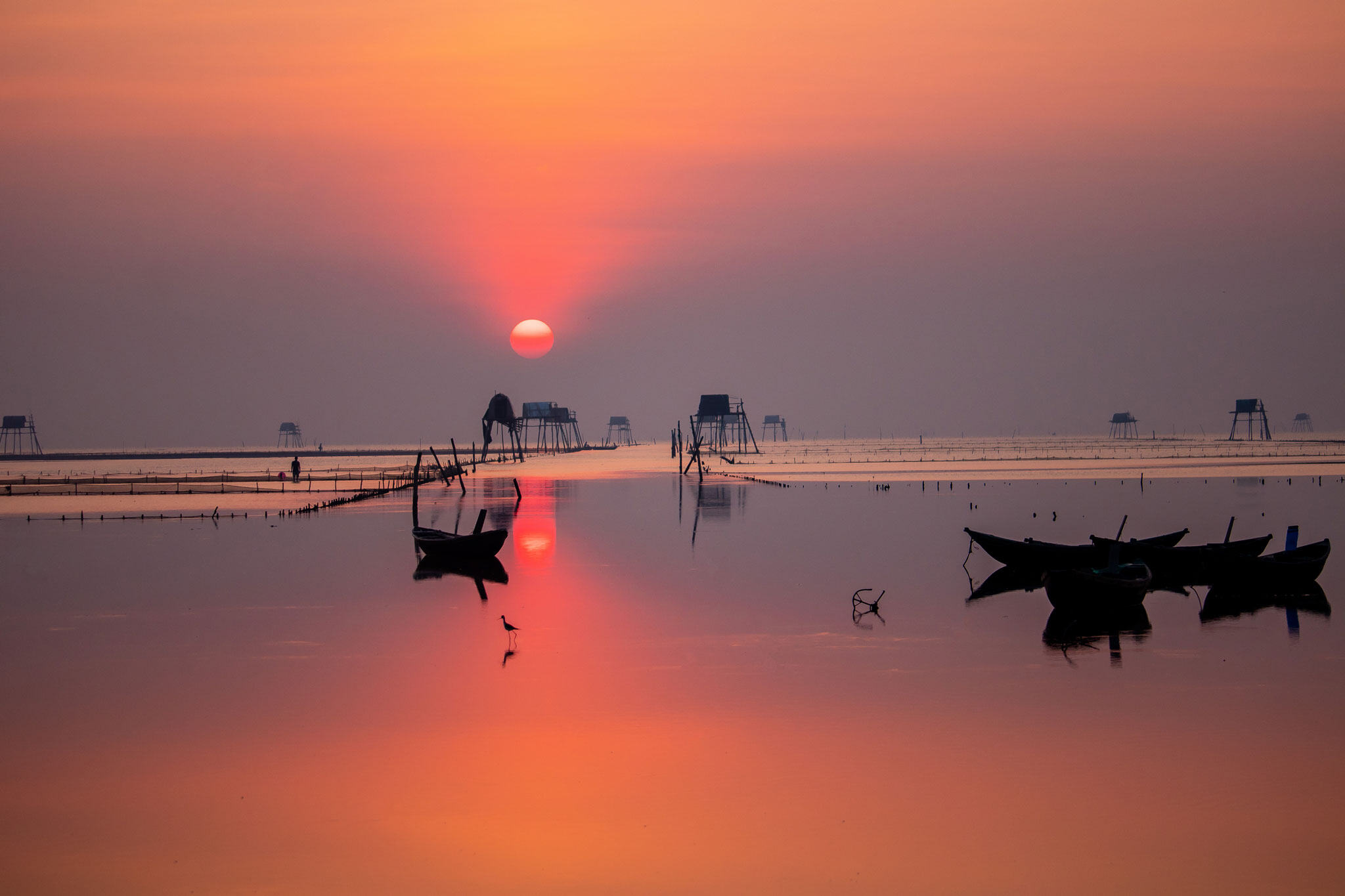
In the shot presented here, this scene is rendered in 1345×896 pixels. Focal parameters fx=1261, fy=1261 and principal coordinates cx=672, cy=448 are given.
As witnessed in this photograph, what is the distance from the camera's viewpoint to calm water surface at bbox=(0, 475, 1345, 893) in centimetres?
1284

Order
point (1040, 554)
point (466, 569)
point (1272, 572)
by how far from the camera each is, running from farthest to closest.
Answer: point (466, 569) → point (1040, 554) → point (1272, 572)

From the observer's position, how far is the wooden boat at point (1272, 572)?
3150 cm

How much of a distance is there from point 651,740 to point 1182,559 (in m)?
20.5

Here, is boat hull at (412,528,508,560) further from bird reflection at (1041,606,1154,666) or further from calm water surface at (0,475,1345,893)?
bird reflection at (1041,606,1154,666)

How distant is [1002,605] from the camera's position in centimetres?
2962

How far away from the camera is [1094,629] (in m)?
25.8

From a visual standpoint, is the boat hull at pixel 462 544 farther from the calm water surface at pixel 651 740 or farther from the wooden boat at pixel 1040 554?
the wooden boat at pixel 1040 554

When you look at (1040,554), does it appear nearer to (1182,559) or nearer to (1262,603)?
(1182,559)

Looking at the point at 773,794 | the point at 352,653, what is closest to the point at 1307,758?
the point at 773,794

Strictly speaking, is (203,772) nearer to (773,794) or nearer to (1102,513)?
(773,794)

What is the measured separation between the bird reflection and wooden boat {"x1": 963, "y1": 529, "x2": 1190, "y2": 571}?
455cm

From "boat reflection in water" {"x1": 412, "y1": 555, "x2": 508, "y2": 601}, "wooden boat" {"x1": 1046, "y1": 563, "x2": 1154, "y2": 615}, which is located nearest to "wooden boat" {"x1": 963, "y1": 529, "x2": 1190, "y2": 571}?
"wooden boat" {"x1": 1046, "y1": 563, "x2": 1154, "y2": 615}

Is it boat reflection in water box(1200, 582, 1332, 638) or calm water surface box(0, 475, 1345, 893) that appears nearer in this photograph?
calm water surface box(0, 475, 1345, 893)

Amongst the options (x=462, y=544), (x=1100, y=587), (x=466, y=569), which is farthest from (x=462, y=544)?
(x=1100, y=587)
